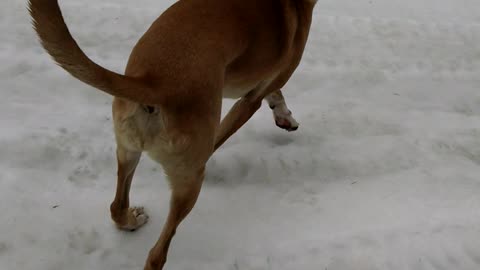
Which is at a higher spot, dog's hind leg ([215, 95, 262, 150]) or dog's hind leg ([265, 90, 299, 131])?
dog's hind leg ([215, 95, 262, 150])

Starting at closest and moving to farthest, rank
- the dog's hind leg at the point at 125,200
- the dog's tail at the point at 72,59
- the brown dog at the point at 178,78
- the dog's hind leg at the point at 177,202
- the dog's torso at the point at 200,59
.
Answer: the dog's tail at the point at 72,59, the brown dog at the point at 178,78, the dog's torso at the point at 200,59, the dog's hind leg at the point at 177,202, the dog's hind leg at the point at 125,200

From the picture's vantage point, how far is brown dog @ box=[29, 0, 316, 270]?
4.86ft

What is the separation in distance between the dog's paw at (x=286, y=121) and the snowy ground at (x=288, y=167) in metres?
0.08

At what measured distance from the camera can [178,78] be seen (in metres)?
1.66

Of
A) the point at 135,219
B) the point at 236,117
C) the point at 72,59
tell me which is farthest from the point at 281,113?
the point at 72,59

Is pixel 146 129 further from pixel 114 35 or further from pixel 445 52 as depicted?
pixel 445 52

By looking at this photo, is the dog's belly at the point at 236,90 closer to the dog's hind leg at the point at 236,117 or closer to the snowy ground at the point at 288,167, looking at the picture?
the dog's hind leg at the point at 236,117

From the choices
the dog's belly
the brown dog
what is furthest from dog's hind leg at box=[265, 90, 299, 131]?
the brown dog

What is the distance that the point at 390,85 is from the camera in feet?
11.3

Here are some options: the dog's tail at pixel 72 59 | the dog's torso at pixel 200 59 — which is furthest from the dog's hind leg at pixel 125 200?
the dog's tail at pixel 72 59

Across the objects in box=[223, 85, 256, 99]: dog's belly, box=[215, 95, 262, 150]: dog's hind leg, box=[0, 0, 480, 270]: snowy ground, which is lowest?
box=[0, 0, 480, 270]: snowy ground

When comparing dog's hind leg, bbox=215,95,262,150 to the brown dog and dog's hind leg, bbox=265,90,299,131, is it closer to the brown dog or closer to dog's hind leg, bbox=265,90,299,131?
the brown dog

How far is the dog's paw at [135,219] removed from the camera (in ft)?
7.15

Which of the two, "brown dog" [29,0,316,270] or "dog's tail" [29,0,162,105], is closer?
"dog's tail" [29,0,162,105]
